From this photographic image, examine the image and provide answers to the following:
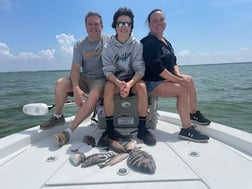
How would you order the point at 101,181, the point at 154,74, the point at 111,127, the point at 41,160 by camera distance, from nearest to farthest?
the point at 101,181 → the point at 41,160 → the point at 111,127 → the point at 154,74

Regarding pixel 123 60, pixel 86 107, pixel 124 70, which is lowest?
pixel 86 107

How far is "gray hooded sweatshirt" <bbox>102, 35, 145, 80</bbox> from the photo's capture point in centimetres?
267

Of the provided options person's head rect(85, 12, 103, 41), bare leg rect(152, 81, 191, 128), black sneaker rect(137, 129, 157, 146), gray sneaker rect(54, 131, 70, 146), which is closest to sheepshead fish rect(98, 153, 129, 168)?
black sneaker rect(137, 129, 157, 146)

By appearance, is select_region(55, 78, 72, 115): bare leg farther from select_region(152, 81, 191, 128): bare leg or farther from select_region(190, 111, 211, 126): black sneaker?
select_region(190, 111, 211, 126): black sneaker

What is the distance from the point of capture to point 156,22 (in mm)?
2754

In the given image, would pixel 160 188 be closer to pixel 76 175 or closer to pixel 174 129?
pixel 76 175

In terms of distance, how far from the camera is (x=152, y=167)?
1.71 m

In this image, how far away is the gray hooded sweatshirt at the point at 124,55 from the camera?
267cm

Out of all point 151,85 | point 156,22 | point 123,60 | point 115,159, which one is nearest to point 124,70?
point 123,60

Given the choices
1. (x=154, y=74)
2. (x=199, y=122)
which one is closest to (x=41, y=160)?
(x=154, y=74)

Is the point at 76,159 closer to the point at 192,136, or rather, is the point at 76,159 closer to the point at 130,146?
the point at 130,146

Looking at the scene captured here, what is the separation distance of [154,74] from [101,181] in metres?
1.49

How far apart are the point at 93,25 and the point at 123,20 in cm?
48

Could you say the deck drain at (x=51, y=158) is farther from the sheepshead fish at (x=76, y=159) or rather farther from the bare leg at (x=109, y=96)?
the bare leg at (x=109, y=96)
